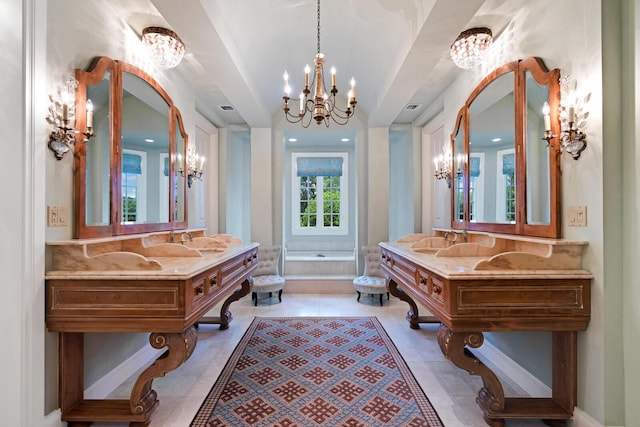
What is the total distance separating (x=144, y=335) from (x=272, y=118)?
351cm

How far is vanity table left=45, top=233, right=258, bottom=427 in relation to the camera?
5.62 ft

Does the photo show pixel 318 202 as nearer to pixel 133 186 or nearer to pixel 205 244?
pixel 205 244

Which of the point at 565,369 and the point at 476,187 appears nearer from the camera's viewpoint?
the point at 565,369

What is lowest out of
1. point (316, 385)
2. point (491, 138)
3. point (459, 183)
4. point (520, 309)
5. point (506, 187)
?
point (316, 385)

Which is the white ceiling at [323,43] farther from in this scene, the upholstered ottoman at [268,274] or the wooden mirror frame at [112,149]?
the upholstered ottoman at [268,274]

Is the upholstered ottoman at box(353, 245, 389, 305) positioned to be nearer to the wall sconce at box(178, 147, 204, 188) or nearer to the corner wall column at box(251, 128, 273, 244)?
the corner wall column at box(251, 128, 273, 244)

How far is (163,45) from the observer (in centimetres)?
253

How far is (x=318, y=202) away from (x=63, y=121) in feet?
17.8

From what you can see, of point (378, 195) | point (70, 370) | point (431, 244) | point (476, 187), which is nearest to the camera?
point (70, 370)

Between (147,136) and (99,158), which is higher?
(147,136)

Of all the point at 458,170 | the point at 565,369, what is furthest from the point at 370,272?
the point at 565,369

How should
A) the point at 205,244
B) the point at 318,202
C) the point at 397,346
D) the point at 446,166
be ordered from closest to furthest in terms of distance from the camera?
the point at 397,346
the point at 205,244
the point at 446,166
the point at 318,202

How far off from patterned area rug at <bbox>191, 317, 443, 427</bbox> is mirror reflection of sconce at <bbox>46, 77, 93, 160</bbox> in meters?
1.78

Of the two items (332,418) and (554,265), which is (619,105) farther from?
(332,418)
